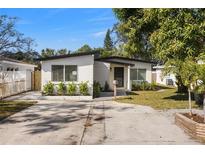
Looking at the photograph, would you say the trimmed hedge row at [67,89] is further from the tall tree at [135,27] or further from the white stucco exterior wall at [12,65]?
the white stucco exterior wall at [12,65]

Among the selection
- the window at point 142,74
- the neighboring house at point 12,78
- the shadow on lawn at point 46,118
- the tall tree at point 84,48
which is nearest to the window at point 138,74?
the window at point 142,74

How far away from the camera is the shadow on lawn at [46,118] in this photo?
32.7ft

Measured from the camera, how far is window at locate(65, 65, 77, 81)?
19.5 m

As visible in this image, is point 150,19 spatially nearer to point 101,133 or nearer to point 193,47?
point 193,47

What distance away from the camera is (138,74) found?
29.8 metres

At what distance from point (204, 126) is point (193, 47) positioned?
20.7 feet

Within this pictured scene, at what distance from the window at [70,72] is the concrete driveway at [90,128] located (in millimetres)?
5665

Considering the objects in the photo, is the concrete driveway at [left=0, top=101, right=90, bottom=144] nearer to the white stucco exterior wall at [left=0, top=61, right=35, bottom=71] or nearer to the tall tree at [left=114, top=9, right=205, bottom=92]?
the tall tree at [left=114, top=9, right=205, bottom=92]

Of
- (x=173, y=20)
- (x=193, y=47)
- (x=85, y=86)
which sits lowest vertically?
(x=85, y=86)

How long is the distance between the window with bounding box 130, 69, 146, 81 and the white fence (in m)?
9.49

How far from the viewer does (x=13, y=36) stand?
1717 cm

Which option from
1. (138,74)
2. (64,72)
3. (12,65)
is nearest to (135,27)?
(64,72)
